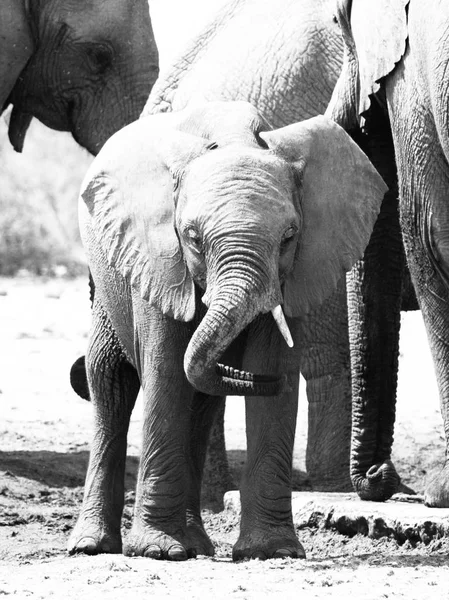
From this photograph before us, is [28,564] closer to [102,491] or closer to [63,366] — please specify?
[102,491]

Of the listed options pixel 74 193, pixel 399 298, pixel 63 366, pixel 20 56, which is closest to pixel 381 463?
pixel 399 298

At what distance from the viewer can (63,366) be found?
10695 mm

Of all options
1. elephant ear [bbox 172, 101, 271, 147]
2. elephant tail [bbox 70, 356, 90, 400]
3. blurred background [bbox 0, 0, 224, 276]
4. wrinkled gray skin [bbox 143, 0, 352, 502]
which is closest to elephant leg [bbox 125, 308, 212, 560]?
elephant ear [bbox 172, 101, 271, 147]

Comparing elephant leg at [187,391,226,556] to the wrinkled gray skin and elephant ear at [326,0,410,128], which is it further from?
the wrinkled gray skin

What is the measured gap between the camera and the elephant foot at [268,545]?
5.45 metres

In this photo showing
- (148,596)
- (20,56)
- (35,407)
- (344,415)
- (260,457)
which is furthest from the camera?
(35,407)

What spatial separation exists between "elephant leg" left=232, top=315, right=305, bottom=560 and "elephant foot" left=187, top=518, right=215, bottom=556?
8.5 inches

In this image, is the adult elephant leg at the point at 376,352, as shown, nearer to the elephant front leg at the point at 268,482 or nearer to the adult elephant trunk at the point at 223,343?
the elephant front leg at the point at 268,482

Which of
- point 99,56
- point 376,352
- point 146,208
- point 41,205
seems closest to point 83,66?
point 99,56

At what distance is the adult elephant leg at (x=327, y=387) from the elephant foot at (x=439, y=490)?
52.5 inches

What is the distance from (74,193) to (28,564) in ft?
51.0

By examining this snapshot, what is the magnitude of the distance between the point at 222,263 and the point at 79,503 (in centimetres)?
245

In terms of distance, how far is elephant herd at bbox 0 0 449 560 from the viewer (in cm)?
529

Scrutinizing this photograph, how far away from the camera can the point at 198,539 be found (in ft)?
18.9
